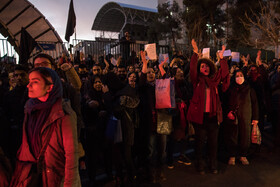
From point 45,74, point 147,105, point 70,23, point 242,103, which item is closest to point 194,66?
point 147,105

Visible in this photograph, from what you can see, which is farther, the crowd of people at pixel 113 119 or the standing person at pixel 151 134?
the standing person at pixel 151 134

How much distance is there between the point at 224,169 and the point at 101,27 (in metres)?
50.2

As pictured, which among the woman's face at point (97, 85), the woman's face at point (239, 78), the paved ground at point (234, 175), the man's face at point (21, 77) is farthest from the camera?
the woman's face at point (239, 78)

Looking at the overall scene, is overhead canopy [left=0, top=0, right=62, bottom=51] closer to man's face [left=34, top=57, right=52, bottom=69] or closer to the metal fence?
the metal fence

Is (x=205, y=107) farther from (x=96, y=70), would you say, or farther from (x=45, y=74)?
(x=45, y=74)

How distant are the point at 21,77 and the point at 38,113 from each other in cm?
170

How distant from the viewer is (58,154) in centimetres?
182

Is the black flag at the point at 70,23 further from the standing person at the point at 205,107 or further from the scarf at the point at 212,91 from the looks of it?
the scarf at the point at 212,91

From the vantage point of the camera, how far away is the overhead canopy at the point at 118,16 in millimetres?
40625

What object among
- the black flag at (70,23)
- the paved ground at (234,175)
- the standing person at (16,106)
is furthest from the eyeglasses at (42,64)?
the black flag at (70,23)

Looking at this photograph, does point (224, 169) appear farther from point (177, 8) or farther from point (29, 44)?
point (177, 8)

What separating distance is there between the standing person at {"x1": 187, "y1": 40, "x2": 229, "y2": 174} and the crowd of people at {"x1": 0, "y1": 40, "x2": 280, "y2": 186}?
0.02 m

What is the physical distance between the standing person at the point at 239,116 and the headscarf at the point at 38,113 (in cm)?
358

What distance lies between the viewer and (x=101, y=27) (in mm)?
49594
